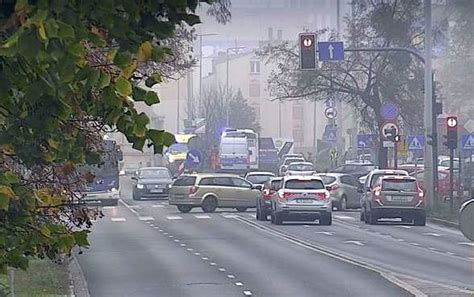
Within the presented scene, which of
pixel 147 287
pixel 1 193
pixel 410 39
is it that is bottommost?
pixel 147 287

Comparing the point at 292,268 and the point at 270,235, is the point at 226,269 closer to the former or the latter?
the point at 292,268

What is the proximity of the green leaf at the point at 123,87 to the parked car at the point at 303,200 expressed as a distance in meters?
Answer: 32.5

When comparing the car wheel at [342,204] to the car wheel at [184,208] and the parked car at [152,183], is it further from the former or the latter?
the parked car at [152,183]

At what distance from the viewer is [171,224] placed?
130 ft

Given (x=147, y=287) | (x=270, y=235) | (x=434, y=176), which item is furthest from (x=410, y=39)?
(x=147, y=287)

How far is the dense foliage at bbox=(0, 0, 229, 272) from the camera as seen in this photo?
490 cm

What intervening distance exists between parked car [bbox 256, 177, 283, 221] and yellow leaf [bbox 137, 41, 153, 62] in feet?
111

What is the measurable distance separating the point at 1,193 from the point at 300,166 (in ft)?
212

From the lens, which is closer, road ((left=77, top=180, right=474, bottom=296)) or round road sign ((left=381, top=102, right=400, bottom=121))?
road ((left=77, top=180, right=474, bottom=296))

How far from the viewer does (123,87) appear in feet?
18.2

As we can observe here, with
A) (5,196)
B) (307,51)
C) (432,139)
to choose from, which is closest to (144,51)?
(5,196)

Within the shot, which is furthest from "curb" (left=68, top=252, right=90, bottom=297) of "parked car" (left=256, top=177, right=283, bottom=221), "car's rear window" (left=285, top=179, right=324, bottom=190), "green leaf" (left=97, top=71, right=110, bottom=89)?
"parked car" (left=256, top=177, right=283, bottom=221)

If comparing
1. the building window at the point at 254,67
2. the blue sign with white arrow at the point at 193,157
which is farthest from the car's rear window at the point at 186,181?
the building window at the point at 254,67

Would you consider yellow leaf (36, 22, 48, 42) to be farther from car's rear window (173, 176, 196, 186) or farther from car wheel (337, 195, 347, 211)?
car wheel (337, 195, 347, 211)
